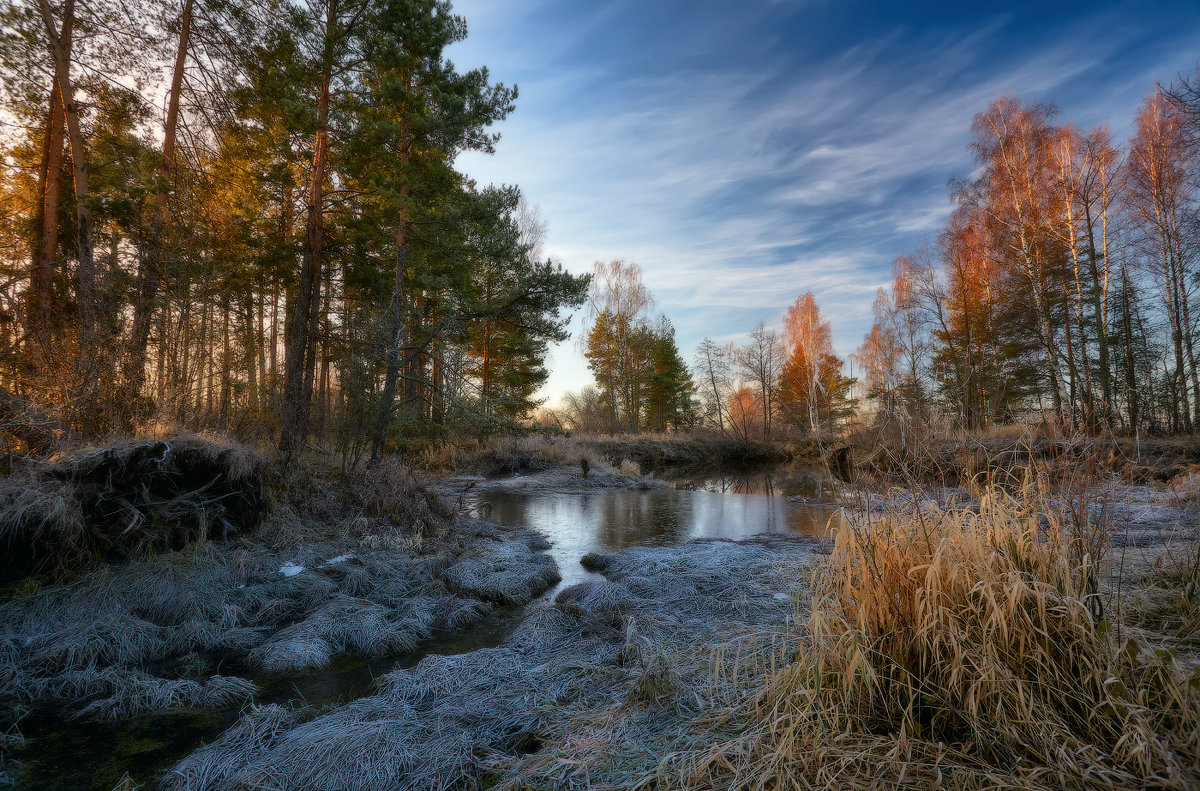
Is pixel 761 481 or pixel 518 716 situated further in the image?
pixel 761 481

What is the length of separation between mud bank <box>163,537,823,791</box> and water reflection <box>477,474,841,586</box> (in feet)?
7.64

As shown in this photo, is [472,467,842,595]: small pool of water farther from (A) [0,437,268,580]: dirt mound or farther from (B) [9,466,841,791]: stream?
(A) [0,437,268,580]: dirt mound

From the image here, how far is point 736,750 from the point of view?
2.08 m

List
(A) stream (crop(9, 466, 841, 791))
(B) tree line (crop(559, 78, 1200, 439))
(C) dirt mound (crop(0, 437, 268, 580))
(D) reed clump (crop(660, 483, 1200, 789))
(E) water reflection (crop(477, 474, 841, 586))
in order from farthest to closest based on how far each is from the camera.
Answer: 1. (B) tree line (crop(559, 78, 1200, 439))
2. (E) water reflection (crop(477, 474, 841, 586))
3. (C) dirt mound (crop(0, 437, 268, 580))
4. (A) stream (crop(9, 466, 841, 791))
5. (D) reed clump (crop(660, 483, 1200, 789))

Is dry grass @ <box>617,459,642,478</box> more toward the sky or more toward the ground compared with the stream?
more toward the sky

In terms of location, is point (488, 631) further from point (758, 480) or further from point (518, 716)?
point (758, 480)

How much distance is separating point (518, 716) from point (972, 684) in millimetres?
2188

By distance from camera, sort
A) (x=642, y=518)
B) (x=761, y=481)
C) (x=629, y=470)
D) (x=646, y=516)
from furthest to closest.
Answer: (x=629, y=470), (x=761, y=481), (x=646, y=516), (x=642, y=518)

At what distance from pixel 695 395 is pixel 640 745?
37.7 meters

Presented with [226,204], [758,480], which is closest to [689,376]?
[758,480]

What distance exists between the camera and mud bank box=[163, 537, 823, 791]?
2.35 m

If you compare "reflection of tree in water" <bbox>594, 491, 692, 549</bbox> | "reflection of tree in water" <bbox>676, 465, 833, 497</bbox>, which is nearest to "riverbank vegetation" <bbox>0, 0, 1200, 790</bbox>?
"reflection of tree in water" <bbox>594, 491, 692, 549</bbox>

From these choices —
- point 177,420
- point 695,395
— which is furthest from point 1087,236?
point 695,395

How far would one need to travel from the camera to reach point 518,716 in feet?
9.49
